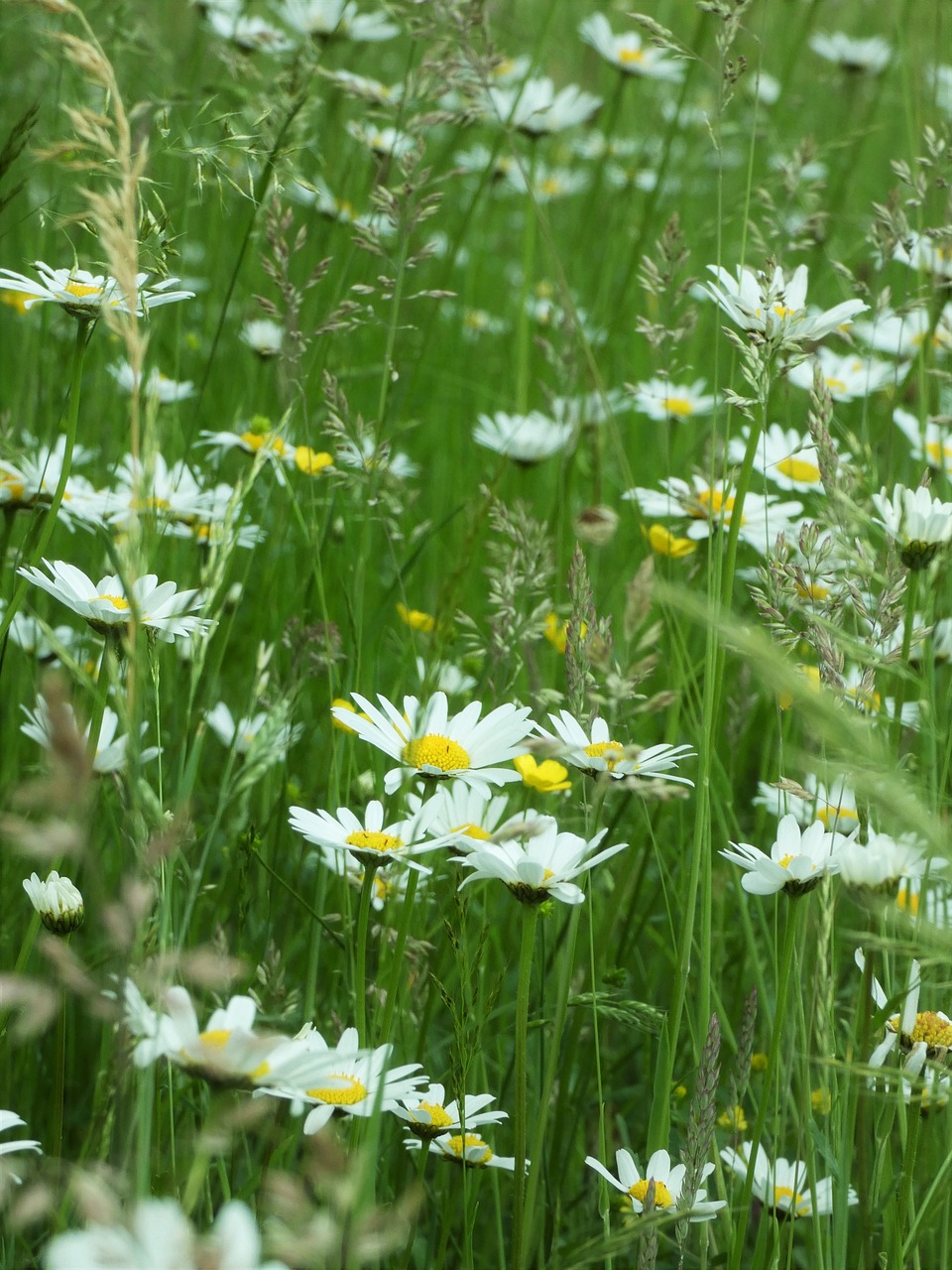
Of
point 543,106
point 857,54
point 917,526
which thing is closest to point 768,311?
point 917,526

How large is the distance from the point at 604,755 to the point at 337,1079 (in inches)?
13.0

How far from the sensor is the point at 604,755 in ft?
3.45

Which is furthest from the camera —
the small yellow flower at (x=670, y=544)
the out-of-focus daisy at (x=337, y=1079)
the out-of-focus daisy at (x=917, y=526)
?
the small yellow flower at (x=670, y=544)

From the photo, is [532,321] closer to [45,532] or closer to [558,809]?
[558,809]

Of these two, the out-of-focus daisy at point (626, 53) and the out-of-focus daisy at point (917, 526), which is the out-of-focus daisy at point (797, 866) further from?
the out-of-focus daisy at point (626, 53)

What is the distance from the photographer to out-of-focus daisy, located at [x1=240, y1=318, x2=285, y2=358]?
2079mm

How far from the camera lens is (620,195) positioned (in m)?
3.24

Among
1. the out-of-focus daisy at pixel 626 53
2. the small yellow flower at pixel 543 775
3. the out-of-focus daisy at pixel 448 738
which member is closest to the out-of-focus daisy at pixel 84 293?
the out-of-focus daisy at pixel 448 738

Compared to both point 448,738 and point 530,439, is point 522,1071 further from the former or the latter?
point 530,439

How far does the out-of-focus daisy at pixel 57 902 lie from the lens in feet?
3.40

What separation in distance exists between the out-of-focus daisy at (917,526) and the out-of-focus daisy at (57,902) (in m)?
0.75

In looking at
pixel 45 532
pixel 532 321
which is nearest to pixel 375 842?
pixel 45 532

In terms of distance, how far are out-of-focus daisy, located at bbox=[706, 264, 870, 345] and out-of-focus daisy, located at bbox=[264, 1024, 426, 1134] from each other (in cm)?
70

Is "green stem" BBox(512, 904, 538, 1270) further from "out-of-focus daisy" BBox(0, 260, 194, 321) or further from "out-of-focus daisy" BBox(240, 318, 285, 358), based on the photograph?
"out-of-focus daisy" BBox(240, 318, 285, 358)
